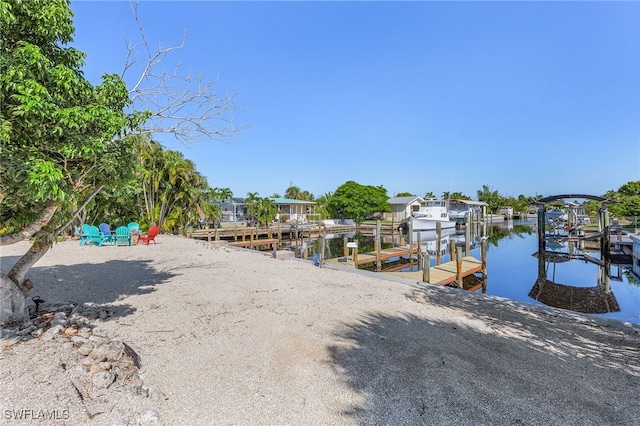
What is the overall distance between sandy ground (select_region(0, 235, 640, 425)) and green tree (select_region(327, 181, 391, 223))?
38.0m

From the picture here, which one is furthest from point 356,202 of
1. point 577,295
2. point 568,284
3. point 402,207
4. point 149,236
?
point 149,236

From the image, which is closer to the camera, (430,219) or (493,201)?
(430,219)

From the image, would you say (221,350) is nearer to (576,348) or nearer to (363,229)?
(576,348)

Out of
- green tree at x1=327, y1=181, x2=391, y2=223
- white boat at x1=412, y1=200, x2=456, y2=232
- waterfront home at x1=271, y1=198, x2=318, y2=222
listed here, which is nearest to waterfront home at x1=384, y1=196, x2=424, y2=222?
green tree at x1=327, y1=181, x2=391, y2=223

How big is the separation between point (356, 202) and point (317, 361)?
137 ft

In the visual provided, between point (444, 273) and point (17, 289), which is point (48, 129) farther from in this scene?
point (444, 273)

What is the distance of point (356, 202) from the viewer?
147 feet

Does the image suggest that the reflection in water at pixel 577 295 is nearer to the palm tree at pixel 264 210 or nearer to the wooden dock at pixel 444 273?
the wooden dock at pixel 444 273

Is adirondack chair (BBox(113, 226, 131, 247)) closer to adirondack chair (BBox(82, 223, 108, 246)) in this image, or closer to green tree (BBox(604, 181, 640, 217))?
adirondack chair (BBox(82, 223, 108, 246))

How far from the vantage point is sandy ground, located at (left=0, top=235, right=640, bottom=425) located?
2783 millimetres

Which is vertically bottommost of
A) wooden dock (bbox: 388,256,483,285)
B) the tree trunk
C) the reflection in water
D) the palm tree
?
the reflection in water

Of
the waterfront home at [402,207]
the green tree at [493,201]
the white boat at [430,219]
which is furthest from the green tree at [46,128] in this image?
the green tree at [493,201]

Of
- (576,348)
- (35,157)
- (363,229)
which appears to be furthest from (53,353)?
(363,229)

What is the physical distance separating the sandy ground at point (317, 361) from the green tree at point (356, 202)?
38.0m
